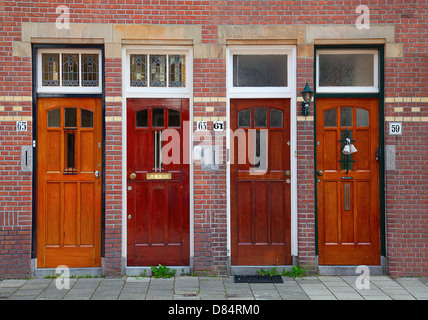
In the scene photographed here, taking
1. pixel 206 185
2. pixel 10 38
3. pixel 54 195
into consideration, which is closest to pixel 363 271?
pixel 206 185

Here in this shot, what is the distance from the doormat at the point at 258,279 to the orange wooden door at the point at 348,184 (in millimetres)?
871

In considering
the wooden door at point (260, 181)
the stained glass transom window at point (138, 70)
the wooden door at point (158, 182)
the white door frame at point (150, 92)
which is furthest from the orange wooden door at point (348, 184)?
the stained glass transom window at point (138, 70)

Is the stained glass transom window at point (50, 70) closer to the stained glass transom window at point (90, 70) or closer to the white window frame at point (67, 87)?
the white window frame at point (67, 87)

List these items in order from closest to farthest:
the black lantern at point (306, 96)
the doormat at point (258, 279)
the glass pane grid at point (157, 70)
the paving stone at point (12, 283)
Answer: the paving stone at point (12, 283) → the doormat at point (258, 279) → the black lantern at point (306, 96) → the glass pane grid at point (157, 70)

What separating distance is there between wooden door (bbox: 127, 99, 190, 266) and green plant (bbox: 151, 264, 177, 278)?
0.17 metres

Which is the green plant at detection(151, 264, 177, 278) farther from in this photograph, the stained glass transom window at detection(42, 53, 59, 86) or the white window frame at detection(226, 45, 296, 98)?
the stained glass transom window at detection(42, 53, 59, 86)

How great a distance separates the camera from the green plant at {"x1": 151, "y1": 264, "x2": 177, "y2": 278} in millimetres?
7320

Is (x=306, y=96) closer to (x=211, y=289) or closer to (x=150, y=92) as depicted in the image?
(x=150, y=92)

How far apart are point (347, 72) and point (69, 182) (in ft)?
15.8

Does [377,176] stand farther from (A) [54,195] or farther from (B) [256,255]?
(A) [54,195]

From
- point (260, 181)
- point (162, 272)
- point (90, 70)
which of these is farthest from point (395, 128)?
point (90, 70)

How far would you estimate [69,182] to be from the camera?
Result: 7.45 m

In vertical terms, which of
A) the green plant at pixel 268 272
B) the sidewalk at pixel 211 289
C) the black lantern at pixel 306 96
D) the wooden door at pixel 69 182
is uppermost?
the black lantern at pixel 306 96

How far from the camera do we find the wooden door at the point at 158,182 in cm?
751
